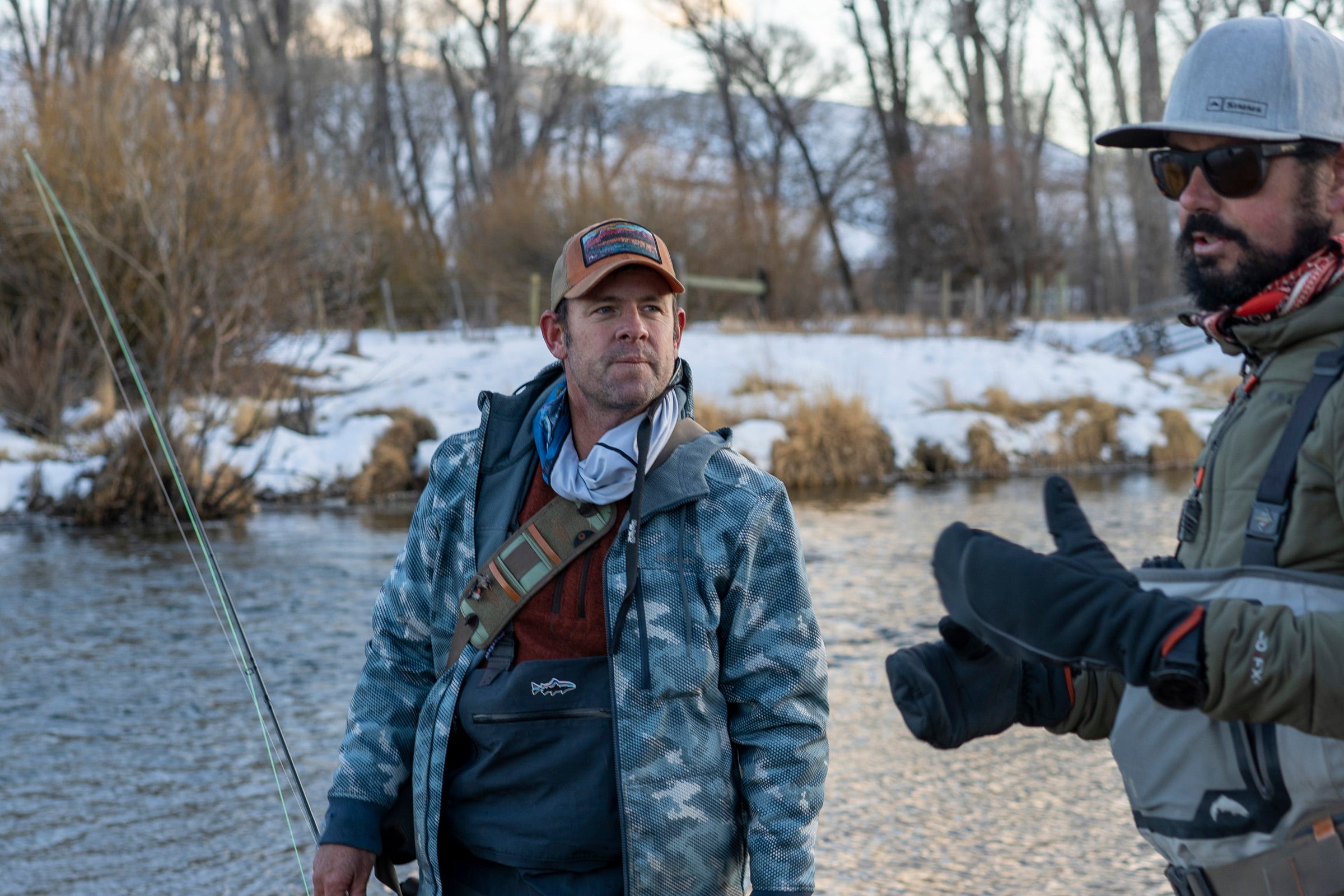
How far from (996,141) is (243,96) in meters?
25.9

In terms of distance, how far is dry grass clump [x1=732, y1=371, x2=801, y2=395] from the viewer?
17.7m

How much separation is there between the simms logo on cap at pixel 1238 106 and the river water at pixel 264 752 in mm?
3020

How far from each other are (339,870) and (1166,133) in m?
1.91

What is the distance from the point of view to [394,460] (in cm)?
1505

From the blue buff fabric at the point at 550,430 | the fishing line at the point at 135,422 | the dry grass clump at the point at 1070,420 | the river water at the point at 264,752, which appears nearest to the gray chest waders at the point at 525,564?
the blue buff fabric at the point at 550,430

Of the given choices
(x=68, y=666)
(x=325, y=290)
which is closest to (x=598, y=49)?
(x=325, y=290)

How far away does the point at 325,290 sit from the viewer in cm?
1953

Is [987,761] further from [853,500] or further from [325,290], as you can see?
[325,290]

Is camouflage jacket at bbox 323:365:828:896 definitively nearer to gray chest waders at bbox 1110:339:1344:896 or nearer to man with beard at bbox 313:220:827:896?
man with beard at bbox 313:220:827:896

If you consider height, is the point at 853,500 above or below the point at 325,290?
below

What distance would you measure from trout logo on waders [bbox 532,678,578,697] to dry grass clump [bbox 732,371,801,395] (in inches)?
598

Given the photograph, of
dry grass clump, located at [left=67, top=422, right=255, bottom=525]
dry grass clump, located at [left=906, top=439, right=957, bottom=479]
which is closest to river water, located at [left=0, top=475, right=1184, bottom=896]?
dry grass clump, located at [left=67, top=422, right=255, bottom=525]

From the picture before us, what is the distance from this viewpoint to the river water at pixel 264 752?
4.59m

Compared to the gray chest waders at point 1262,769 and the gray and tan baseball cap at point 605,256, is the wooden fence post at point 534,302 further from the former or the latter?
the gray chest waders at point 1262,769
